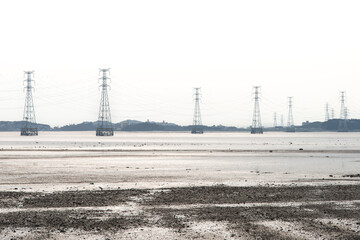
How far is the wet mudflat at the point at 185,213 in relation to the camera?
1339 cm

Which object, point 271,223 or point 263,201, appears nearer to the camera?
point 271,223

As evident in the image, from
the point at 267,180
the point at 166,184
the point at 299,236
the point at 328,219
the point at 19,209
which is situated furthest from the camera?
the point at 267,180

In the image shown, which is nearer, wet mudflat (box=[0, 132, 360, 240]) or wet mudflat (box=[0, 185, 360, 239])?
wet mudflat (box=[0, 185, 360, 239])

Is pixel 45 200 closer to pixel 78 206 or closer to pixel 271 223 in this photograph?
pixel 78 206

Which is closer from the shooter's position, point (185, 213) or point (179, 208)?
point (185, 213)

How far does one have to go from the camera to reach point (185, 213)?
16.7 m

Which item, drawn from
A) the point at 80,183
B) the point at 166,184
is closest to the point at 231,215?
the point at 166,184

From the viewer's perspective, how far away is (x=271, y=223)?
1476cm

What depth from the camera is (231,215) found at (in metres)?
16.3

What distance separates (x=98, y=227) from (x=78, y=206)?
416 cm

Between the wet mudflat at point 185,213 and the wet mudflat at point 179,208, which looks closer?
the wet mudflat at point 185,213

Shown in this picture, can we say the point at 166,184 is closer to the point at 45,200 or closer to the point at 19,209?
the point at 45,200

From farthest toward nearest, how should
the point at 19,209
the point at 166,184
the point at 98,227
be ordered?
the point at 166,184 < the point at 19,209 < the point at 98,227

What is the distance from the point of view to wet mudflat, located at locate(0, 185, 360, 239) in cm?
1339
